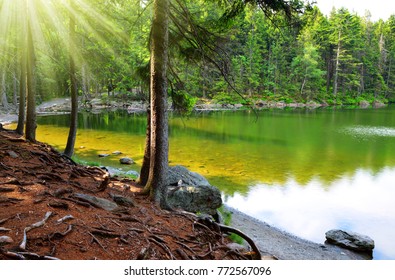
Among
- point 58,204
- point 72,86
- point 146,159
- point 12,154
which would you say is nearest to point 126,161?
point 72,86

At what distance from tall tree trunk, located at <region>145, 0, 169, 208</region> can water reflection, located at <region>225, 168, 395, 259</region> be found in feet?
20.1

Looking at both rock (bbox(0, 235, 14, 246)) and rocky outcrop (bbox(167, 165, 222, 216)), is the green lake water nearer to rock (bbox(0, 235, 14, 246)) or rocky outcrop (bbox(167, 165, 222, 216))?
rocky outcrop (bbox(167, 165, 222, 216))

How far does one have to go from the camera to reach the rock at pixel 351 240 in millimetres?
9922

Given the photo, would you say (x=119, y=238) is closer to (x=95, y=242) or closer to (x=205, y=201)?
(x=95, y=242)

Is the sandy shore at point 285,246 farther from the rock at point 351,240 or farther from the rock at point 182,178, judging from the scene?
the rock at point 182,178

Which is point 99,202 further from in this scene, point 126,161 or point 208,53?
point 126,161

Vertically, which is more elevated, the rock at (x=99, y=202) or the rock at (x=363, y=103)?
the rock at (x=363, y=103)

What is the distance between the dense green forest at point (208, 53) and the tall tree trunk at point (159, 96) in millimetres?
560

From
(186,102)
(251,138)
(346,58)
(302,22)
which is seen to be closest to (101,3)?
(186,102)

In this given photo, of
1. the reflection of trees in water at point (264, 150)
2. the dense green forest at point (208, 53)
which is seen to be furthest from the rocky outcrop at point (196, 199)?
the reflection of trees in water at point (264, 150)

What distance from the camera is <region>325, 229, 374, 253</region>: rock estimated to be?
992 centimetres

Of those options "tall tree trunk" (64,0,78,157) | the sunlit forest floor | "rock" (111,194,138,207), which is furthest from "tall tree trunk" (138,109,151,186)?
"tall tree trunk" (64,0,78,157)

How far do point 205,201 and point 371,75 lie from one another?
205 feet

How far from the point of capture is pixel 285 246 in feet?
31.1
